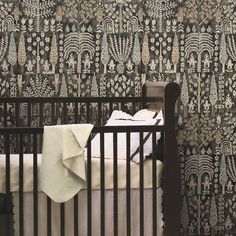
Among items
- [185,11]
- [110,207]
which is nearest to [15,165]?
[110,207]

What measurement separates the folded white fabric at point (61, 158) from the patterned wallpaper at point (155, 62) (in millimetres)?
980

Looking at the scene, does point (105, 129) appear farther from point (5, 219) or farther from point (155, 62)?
point (155, 62)

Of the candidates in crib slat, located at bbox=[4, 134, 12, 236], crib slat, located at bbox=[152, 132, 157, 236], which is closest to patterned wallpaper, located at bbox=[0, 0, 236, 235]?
crib slat, located at bbox=[152, 132, 157, 236]

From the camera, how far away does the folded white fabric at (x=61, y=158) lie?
111 inches

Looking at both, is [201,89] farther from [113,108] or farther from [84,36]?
[84,36]

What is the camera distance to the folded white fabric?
2809mm

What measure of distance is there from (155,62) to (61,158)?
1259mm

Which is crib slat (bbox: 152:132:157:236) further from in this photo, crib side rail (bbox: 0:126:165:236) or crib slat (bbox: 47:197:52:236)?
crib slat (bbox: 47:197:52:236)

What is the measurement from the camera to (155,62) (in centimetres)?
379

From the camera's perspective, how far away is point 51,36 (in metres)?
3.73

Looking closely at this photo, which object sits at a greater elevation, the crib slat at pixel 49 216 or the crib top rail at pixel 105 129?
the crib top rail at pixel 105 129

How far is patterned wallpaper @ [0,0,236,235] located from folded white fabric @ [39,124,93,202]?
0.98 meters

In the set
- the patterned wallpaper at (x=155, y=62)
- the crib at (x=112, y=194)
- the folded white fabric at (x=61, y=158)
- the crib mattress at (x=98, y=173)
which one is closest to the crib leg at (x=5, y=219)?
the crib at (x=112, y=194)

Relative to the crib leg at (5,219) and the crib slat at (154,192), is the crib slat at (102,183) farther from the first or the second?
the crib leg at (5,219)
